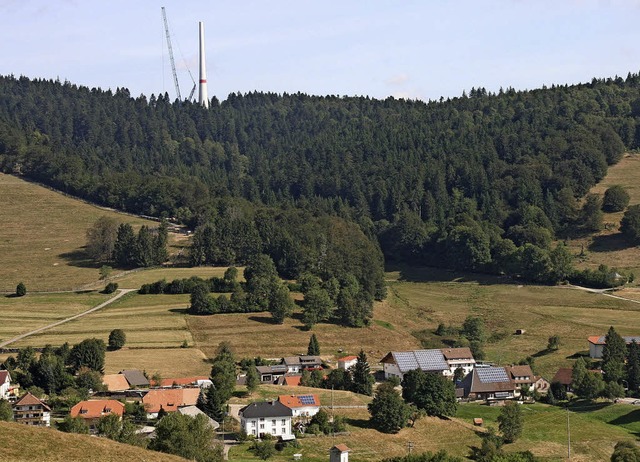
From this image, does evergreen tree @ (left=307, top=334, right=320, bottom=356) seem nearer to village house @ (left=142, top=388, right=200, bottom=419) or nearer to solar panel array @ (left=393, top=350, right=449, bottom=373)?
solar panel array @ (left=393, top=350, right=449, bottom=373)

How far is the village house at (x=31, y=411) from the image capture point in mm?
79312

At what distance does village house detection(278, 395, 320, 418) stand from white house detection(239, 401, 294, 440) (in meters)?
3.47

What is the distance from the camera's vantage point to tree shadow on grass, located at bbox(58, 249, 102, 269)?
145750 mm

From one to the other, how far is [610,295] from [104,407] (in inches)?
3042

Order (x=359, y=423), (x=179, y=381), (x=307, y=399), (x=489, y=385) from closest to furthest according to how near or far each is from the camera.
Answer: (x=359, y=423) → (x=307, y=399) → (x=179, y=381) → (x=489, y=385)

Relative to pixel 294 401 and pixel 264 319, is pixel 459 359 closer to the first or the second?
pixel 264 319

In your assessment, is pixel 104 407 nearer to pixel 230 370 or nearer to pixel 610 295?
pixel 230 370

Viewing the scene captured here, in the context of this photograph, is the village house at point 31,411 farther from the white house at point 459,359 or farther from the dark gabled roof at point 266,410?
the white house at point 459,359

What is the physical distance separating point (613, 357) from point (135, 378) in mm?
43338

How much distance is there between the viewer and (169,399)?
85.7 meters

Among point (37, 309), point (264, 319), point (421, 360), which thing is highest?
point (37, 309)

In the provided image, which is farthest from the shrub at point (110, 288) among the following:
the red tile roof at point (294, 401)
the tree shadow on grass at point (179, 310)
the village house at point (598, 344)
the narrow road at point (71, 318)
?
the village house at point (598, 344)

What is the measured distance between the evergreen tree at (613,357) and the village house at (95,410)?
1743 inches

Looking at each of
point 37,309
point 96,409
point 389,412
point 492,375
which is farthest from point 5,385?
point 492,375
